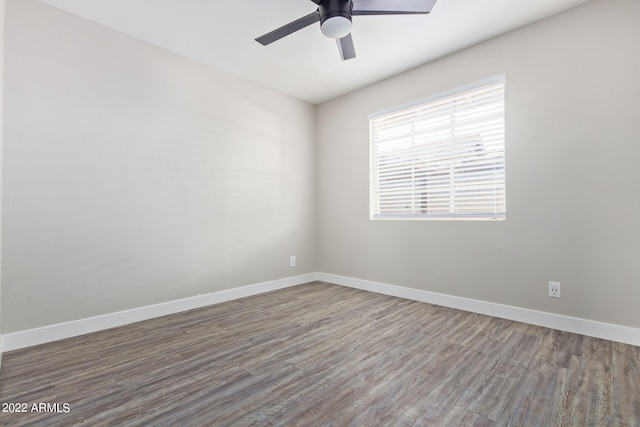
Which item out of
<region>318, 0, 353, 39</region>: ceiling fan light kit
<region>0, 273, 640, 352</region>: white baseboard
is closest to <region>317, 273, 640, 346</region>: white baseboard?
<region>0, 273, 640, 352</region>: white baseboard

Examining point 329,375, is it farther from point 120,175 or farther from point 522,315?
point 120,175

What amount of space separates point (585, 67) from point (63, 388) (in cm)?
402

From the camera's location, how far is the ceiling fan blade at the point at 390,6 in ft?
6.26

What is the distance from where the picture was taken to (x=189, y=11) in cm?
228

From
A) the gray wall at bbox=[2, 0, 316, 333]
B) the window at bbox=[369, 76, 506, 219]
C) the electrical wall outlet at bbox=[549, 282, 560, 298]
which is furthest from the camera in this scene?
the window at bbox=[369, 76, 506, 219]

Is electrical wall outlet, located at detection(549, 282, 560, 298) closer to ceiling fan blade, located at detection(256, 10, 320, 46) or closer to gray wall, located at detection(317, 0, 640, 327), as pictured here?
gray wall, located at detection(317, 0, 640, 327)

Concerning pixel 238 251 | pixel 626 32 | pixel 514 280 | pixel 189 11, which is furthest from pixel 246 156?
pixel 626 32

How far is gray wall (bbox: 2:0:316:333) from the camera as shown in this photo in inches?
83.0

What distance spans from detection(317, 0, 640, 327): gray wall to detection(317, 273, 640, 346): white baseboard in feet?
0.18

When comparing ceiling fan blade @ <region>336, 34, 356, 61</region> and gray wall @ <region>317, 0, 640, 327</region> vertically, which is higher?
ceiling fan blade @ <region>336, 34, 356, 61</region>

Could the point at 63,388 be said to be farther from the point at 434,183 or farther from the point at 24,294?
the point at 434,183

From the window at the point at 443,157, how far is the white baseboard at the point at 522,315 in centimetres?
81

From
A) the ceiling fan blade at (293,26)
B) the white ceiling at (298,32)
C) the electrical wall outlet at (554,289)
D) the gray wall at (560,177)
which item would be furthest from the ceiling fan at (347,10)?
the electrical wall outlet at (554,289)

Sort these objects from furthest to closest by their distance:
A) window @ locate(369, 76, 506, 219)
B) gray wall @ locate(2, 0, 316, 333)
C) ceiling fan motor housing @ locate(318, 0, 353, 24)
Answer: window @ locate(369, 76, 506, 219) → gray wall @ locate(2, 0, 316, 333) → ceiling fan motor housing @ locate(318, 0, 353, 24)
